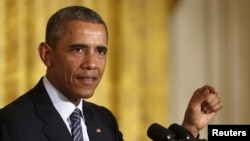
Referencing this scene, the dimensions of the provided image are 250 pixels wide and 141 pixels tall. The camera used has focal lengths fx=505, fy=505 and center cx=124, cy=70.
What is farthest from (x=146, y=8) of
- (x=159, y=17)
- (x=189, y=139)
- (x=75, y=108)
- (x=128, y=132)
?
(x=189, y=139)

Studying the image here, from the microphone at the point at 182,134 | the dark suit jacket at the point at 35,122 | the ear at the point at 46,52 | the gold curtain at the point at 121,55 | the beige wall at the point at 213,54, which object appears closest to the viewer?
the microphone at the point at 182,134

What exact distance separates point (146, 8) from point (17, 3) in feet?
3.12

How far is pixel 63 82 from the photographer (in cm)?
161

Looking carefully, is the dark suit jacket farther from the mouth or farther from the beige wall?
the beige wall

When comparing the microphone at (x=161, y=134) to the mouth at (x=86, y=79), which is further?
the mouth at (x=86, y=79)

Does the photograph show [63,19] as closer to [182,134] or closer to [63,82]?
[63,82]

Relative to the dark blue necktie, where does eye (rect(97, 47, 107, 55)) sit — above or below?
above

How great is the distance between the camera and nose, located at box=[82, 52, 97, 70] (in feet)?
5.07

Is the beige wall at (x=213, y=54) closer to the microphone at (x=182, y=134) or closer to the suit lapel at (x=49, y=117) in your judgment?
the suit lapel at (x=49, y=117)

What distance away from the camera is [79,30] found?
62.0 inches

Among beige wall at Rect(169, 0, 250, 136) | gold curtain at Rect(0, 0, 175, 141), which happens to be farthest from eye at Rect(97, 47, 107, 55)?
beige wall at Rect(169, 0, 250, 136)

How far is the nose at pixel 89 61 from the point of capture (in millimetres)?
1546

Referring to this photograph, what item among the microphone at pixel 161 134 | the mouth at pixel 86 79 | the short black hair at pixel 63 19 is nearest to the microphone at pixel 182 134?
the microphone at pixel 161 134

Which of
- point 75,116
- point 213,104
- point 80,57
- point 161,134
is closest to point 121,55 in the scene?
point 213,104
